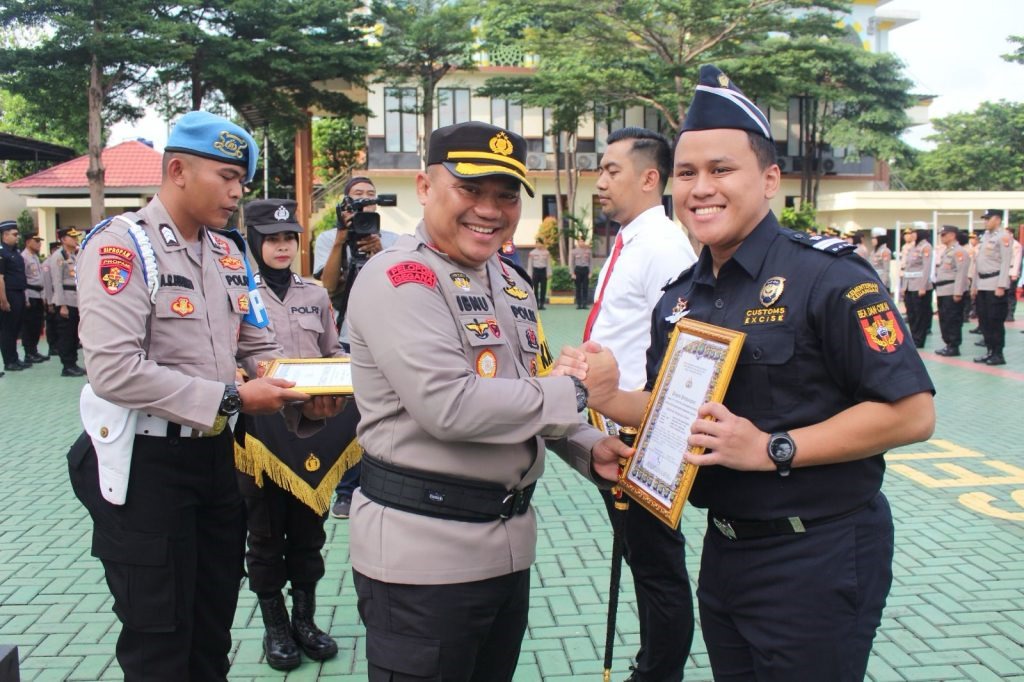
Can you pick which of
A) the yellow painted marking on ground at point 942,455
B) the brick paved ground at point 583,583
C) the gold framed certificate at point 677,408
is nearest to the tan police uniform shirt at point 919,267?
the brick paved ground at point 583,583

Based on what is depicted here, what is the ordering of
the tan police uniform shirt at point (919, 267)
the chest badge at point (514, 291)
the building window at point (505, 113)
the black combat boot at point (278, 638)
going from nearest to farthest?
1. the chest badge at point (514, 291)
2. the black combat boot at point (278, 638)
3. the tan police uniform shirt at point (919, 267)
4. the building window at point (505, 113)

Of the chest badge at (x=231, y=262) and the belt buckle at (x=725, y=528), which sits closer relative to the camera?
the belt buckle at (x=725, y=528)

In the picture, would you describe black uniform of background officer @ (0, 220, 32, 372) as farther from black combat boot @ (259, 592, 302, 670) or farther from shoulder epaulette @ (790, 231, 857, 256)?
shoulder epaulette @ (790, 231, 857, 256)

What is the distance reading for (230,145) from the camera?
8.92 feet

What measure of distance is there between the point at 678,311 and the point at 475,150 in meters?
0.77

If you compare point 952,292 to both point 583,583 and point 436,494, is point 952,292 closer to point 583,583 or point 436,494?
point 583,583

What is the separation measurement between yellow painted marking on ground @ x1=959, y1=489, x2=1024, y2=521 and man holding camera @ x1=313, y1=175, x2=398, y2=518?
14.2ft

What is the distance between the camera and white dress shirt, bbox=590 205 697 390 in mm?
3402

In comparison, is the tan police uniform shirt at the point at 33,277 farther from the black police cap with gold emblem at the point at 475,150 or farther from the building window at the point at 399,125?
the building window at the point at 399,125

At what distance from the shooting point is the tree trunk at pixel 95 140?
56.7 ft

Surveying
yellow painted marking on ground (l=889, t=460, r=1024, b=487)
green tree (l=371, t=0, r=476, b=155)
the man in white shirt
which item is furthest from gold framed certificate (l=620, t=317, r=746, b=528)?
green tree (l=371, t=0, r=476, b=155)

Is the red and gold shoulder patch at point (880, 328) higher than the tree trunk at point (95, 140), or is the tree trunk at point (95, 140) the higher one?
the tree trunk at point (95, 140)

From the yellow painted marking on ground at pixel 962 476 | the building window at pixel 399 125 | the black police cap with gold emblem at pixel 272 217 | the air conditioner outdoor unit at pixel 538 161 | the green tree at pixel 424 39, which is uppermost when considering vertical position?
the green tree at pixel 424 39

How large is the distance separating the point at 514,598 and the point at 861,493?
0.95 meters
